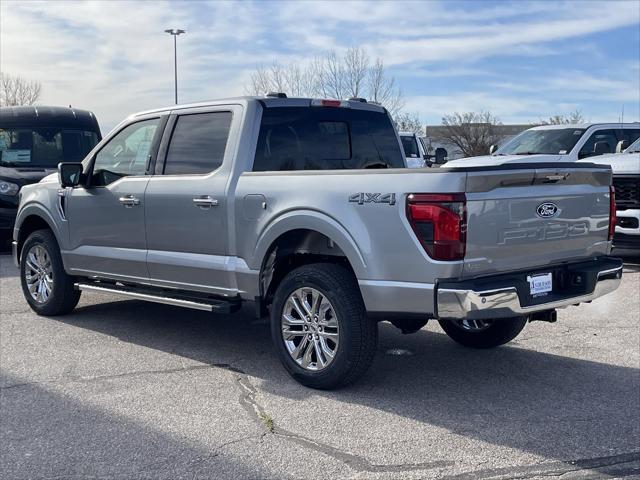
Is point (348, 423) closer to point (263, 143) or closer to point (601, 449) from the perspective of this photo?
point (601, 449)

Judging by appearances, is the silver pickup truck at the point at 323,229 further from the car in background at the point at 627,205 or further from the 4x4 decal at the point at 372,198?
the car in background at the point at 627,205

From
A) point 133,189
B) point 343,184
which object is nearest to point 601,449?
point 343,184

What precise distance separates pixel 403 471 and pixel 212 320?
3.84 metres

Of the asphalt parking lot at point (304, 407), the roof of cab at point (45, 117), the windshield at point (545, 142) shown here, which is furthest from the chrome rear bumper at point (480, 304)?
the roof of cab at point (45, 117)

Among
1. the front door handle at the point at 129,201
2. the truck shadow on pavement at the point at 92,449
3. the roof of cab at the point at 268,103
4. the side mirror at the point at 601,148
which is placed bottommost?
the truck shadow on pavement at the point at 92,449

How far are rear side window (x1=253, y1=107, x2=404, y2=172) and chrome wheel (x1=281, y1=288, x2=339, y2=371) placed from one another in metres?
1.09

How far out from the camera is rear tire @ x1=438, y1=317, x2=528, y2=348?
19.4 feet

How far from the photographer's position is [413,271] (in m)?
4.51

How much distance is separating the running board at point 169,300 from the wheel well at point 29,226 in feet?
3.18

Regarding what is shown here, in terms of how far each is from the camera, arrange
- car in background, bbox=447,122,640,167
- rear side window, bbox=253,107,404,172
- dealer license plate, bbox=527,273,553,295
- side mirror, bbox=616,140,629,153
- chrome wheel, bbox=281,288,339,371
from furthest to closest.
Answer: car in background, bbox=447,122,640,167, side mirror, bbox=616,140,629,153, rear side window, bbox=253,107,404,172, chrome wheel, bbox=281,288,339,371, dealer license plate, bbox=527,273,553,295

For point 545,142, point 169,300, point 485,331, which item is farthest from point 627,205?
point 169,300

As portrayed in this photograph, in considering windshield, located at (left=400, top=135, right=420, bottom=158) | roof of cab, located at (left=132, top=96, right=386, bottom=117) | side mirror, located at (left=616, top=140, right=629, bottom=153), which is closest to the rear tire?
roof of cab, located at (left=132, top=96, right=386, bottom=117)

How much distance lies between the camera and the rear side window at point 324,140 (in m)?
5.73

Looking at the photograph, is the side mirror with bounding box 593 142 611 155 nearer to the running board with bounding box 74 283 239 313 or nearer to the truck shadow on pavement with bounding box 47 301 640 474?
the truck shadow on pavement with bounding box 47 301 640 474
